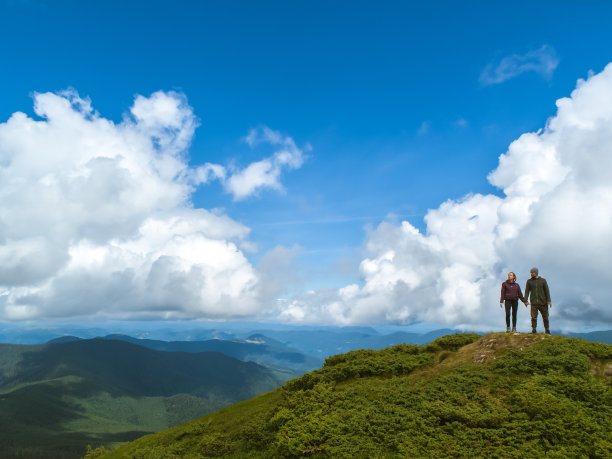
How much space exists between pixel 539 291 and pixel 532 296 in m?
0.53

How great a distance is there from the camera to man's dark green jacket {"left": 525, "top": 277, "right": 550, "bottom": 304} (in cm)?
2320

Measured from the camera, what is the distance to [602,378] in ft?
55.5

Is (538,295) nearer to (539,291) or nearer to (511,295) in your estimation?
(539,291)

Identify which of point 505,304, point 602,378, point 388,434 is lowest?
point 388,434

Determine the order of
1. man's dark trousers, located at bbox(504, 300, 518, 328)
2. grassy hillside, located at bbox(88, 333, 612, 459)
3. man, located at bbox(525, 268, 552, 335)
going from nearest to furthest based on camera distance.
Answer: grassy hillside, located at bbox(88, 333, 612, 459) < man, located at bbox(525, 268, 552, 335) < man's dark trousers, located at bbox(504, 300, 518, 328)

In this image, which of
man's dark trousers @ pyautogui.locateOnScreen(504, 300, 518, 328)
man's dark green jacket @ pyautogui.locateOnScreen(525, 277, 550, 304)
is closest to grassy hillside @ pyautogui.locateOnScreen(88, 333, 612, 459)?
man's dark trousers @ pyautogui.locateOnScreen(504, 300, 518, 328)

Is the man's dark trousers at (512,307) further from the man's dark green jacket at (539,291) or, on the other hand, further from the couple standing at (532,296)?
the man's dark green jacket at (539,291)

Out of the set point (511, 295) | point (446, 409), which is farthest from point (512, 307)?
point (446, 409)

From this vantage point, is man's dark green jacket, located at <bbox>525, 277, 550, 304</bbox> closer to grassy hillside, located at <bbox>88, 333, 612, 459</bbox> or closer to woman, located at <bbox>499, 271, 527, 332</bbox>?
woman, located at <bbox>499, 271, 527, 332</bbox>

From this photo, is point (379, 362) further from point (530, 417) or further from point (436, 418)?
point (530, 417)

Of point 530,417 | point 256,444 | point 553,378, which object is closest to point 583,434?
point 530,417

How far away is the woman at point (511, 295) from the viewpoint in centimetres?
2434

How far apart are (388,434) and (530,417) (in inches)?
220

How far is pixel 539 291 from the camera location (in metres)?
23.3
